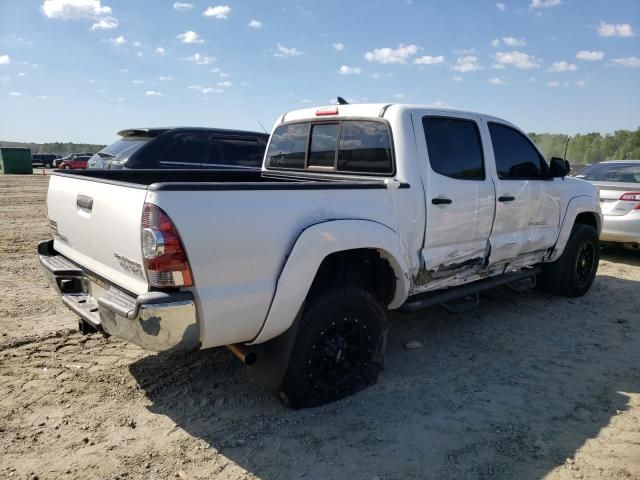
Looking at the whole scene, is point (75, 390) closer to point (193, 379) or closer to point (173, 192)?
point (193, 379)

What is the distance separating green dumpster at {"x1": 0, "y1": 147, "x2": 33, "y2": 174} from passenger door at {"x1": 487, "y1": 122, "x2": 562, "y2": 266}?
3393 centimetres

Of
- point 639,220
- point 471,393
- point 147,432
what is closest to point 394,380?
point 471,393

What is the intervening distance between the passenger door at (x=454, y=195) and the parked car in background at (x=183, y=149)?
4.83 meters

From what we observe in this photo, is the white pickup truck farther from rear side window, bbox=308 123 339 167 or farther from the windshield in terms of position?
the windshield

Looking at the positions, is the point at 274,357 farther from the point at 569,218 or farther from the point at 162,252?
the point at 569,218

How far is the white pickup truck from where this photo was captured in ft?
8.16

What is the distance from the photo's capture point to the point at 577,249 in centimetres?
554

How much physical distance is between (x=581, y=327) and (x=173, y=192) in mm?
4238

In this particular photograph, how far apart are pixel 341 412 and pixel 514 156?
2939 mm

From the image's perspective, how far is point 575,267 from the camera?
556 cm

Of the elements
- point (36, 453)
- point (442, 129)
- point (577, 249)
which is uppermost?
point (442, 129)

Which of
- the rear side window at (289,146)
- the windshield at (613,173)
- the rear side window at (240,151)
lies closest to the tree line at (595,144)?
the windshield at (613,173)

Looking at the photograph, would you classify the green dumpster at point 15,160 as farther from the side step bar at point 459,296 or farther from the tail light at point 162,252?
the tail light at point 162,252

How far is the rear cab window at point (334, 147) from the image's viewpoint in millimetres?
3744
